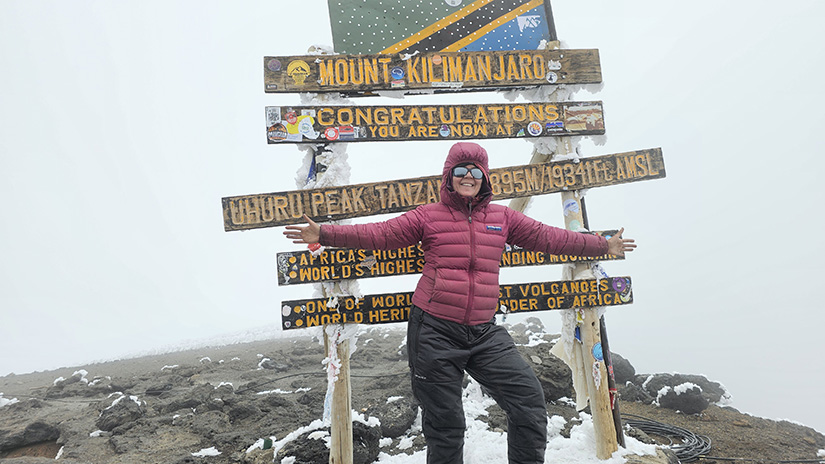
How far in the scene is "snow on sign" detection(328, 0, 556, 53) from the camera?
4605mm

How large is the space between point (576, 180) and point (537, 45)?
6.05 ft

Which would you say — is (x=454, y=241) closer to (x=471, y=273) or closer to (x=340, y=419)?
(x=471, y=273)

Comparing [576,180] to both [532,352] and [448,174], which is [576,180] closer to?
[448,174]

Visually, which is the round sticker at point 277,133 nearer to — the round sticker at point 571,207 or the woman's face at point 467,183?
the woman's face at point 467,183

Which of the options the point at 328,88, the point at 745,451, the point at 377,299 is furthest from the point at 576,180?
the point at 745,451

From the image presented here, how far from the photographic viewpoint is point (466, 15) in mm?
4934

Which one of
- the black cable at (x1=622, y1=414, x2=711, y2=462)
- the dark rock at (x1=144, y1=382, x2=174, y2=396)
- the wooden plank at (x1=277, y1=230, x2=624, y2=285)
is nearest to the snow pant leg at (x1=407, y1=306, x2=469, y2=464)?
the wooden plank at (x1=277, y1=230, x2=624, y2=285)

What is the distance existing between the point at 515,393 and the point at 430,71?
3.52 meters

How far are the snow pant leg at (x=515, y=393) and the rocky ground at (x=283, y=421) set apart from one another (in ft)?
6.85

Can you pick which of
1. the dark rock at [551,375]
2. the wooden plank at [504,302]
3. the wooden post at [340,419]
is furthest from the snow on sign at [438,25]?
the dark rock at [551,375]

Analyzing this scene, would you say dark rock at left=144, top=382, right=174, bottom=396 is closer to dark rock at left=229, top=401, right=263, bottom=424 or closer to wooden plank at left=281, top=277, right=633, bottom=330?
dark rock at left=229, top=401, right=263, bottom=424

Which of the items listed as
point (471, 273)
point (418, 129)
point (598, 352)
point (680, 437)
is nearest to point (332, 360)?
point (471, 273)

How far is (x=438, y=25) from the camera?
483 cm

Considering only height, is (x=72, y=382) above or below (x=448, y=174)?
below
